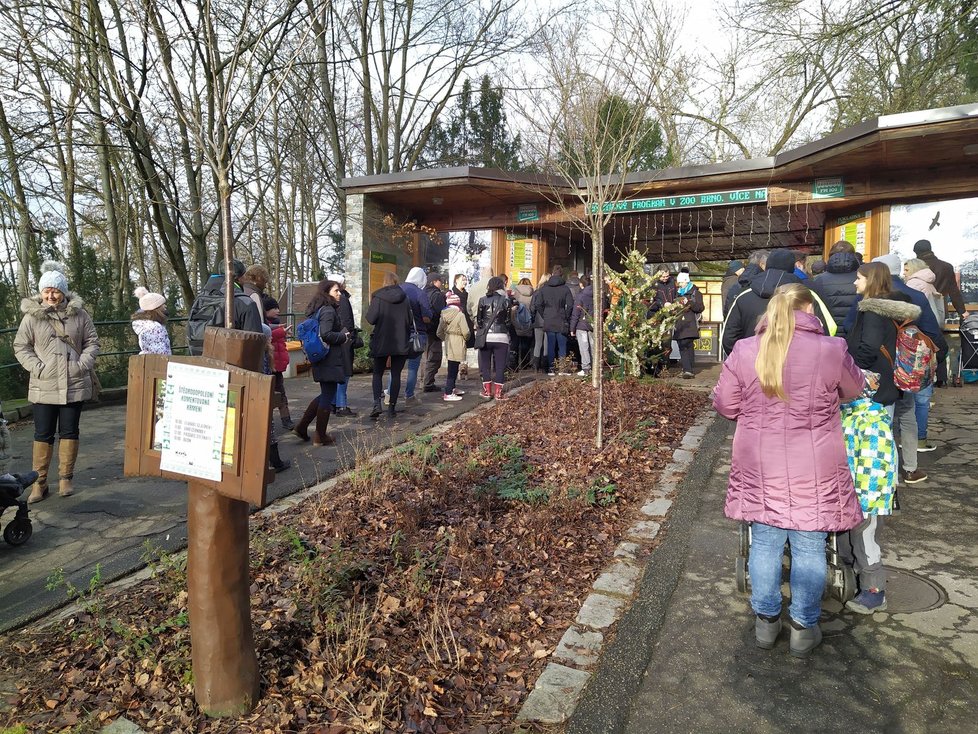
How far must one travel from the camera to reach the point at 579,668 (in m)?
3.17

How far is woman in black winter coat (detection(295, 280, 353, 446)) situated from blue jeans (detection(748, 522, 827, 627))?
4943mm

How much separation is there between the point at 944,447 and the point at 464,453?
4.94 metres

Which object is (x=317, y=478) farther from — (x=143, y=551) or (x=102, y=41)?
(x=102, y=41)

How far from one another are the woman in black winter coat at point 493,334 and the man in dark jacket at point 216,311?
3.89m

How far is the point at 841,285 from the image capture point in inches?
217

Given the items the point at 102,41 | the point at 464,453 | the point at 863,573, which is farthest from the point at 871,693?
the point at 102,41

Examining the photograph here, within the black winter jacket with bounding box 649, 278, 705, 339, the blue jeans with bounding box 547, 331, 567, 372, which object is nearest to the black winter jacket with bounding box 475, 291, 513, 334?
the blue jeans with bounding box 547, 331, 567, 372

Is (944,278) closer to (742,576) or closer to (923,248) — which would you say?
(923,248)

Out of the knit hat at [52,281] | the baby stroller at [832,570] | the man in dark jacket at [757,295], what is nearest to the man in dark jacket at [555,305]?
the man in dark jacket at [757,295]

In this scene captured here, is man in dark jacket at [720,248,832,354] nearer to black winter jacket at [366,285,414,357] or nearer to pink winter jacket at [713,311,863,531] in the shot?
pink winter jacket at [713,311,863,531]

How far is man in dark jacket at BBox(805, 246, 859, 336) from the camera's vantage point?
215 inches

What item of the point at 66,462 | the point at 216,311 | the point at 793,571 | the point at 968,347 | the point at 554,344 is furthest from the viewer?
the point at 554,344

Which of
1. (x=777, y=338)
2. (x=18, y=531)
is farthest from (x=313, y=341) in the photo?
(x=777, y=338)

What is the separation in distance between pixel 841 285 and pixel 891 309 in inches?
39.1
